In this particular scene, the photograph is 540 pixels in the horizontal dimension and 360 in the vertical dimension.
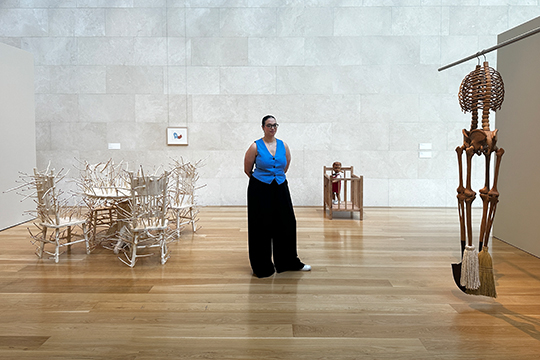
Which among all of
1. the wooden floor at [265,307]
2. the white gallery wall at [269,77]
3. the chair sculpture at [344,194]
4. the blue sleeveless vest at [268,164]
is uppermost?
the white gallery wall at [269,77]

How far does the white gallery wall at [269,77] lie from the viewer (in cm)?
868

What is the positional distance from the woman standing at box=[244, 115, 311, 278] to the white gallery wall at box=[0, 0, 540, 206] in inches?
186

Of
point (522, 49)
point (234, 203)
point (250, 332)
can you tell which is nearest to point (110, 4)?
point (234, 203)

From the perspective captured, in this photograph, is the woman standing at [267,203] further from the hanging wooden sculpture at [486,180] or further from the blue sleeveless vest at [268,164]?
the hanging wooden sculpture at [486,180]

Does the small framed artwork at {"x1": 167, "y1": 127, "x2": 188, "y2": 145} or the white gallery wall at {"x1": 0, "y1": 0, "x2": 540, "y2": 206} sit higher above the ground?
the white gallery wall at {"x1": 0, "y1": 0, "x2": 540, "y2": 206}

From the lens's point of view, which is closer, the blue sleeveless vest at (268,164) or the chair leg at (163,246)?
the blue sleeveless vest at (268,164)

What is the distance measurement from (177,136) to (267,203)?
205 inches

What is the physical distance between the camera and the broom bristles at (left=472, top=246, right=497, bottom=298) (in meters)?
3.34

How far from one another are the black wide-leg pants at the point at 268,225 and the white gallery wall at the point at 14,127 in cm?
419

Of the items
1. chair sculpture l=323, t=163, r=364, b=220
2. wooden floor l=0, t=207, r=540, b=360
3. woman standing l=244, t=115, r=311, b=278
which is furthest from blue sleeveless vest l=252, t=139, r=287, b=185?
chair sculpture l=323, t=163, r=364, b=220

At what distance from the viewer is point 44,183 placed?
4652 mm

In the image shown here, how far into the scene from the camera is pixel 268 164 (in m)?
4.07

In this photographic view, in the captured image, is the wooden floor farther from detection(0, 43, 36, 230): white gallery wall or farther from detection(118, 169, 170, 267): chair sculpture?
detection(0, 43, 36, 230): white gallery wall

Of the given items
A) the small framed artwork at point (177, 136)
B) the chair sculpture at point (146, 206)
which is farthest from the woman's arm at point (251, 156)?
the small framed artwork at point (177, 136)
